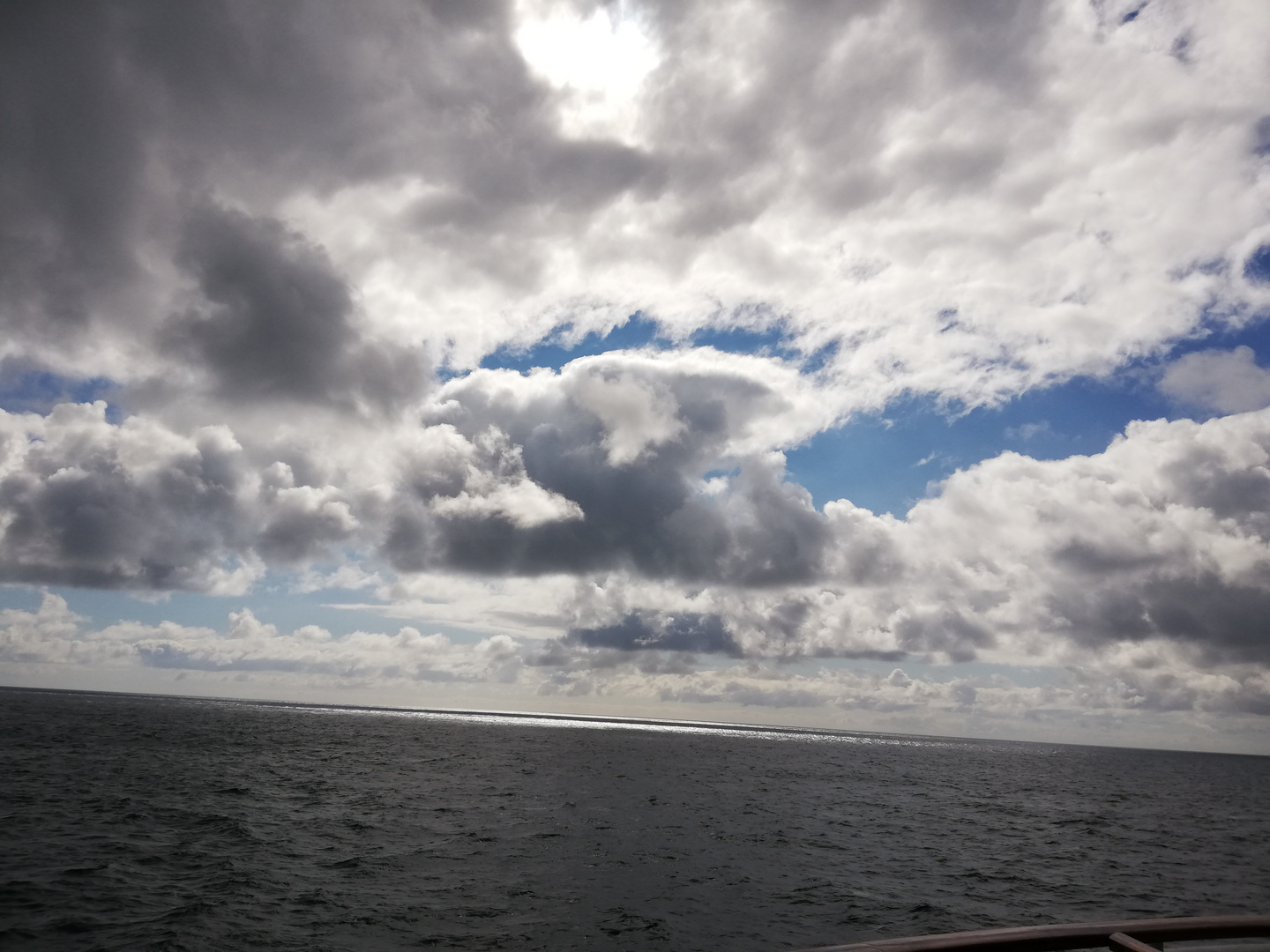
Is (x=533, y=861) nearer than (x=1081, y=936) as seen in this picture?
No

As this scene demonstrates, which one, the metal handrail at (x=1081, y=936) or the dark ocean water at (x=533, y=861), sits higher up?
the metal handrail at (x=1081, y=936)

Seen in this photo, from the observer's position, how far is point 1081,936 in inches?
332

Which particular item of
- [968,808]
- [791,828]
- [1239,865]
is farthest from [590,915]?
[968,808]

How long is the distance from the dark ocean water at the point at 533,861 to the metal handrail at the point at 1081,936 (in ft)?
57.0

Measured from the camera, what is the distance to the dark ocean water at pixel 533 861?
2350 cm

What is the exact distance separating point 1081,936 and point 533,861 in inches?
1175

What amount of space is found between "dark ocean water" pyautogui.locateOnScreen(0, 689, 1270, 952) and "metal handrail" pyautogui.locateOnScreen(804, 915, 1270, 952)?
684 inches

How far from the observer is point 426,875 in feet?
98.1

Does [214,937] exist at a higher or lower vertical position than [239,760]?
higher

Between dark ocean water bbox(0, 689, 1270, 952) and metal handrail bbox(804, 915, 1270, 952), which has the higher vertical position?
metal handrail bbox(804, 915, 1270, 952)

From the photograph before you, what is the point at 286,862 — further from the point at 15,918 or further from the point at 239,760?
the point at 239,760

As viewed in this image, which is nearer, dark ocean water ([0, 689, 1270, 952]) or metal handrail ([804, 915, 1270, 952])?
metal handrail ([804, 915, 1270, 952])

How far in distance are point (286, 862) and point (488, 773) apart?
4856cm

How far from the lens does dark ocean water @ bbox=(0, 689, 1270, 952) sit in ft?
77.1
